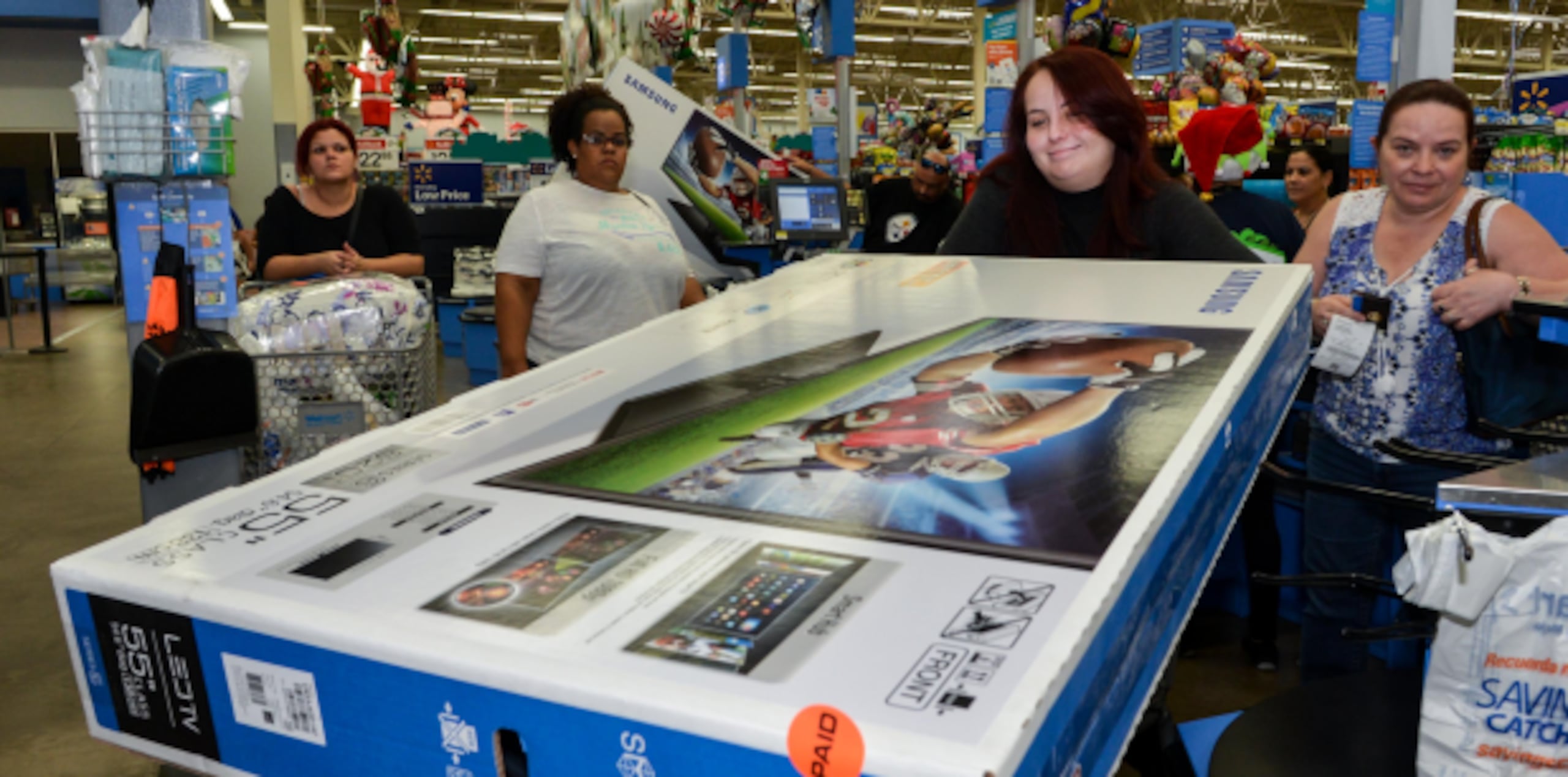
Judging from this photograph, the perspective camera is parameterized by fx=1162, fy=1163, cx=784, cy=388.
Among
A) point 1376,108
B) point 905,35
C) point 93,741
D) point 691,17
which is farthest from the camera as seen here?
point 905,35

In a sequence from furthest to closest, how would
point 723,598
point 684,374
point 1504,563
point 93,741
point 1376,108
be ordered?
point 1376,108 < point 93,741 < point 684,374 < point 1504,563 < point 723,598

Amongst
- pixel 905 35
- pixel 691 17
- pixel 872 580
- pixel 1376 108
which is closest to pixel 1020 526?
pixel 872 580

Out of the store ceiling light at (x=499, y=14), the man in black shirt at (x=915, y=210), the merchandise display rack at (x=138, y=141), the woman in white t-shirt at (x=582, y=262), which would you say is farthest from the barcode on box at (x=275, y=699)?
the store ceiling light at (x=499, y=14)

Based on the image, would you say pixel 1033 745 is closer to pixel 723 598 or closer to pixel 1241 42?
pixel 723 598

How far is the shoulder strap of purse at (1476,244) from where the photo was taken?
2096 millimetres

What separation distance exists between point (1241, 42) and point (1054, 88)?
4.33 meters

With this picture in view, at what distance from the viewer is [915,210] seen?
5555 millimetres

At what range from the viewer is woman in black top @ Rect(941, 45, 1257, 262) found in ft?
5.73

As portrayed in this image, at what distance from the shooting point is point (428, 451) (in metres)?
1.16

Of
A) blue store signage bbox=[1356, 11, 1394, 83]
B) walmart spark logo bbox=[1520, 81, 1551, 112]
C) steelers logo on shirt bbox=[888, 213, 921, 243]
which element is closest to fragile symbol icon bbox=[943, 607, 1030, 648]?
steelers logo on shirt bbox=[888, 213, 921, 243]

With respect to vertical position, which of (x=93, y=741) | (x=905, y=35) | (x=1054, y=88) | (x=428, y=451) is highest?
(x=905, y=35)

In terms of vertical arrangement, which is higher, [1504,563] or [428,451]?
[428,451]

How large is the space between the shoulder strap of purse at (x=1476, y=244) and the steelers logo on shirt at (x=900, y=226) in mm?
3467

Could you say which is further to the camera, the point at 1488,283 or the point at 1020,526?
the point at 1488,283
